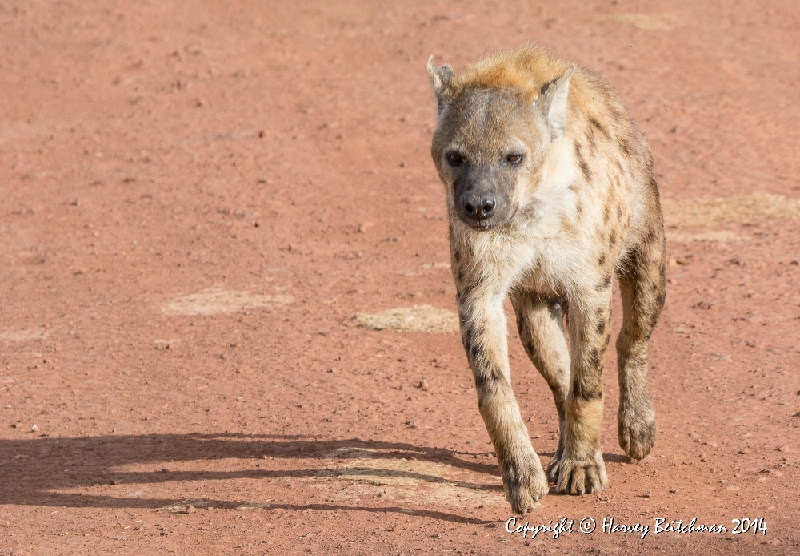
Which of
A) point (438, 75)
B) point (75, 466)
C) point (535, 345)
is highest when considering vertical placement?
point (438, 75)

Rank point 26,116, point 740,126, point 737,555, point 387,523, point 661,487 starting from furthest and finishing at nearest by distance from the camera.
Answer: point 26,116, point 740,126, point 661,487, point 387,523, point 737,555

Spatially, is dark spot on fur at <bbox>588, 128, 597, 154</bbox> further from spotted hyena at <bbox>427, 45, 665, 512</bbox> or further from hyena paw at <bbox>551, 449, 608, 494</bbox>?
hyena paw at <bbox>551, 449, 608, 494</bbox>

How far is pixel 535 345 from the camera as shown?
5.48 metres

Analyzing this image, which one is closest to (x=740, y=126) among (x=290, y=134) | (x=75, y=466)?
(x=290, y=134)

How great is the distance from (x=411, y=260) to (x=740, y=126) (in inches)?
157

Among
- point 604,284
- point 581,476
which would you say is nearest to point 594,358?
point 604,284

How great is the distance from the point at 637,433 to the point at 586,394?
55 centimetres

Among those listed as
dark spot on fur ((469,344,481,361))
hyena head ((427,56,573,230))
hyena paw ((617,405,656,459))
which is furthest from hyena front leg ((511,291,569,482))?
hyena head ((427,56,573,230))

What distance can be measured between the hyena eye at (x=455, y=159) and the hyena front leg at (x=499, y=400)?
490mm

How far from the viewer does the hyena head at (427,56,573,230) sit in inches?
179

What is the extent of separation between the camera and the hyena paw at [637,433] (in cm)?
544

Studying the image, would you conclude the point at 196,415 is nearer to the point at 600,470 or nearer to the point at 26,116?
the point at 600,470

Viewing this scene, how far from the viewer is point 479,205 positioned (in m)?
4.50

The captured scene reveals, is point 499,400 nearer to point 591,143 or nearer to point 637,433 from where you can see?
point 637,433
